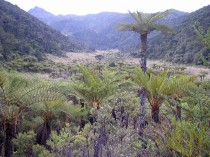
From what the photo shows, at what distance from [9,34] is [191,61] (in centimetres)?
2892

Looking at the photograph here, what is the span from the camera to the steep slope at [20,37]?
3972cm

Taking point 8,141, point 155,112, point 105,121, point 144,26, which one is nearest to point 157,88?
point 155,112

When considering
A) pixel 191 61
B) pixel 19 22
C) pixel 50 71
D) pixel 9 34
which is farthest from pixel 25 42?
pixel 191 61

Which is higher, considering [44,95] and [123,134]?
[44,95]

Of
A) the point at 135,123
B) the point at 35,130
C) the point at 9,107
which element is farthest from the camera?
the point at 135,123

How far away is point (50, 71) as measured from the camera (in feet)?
114

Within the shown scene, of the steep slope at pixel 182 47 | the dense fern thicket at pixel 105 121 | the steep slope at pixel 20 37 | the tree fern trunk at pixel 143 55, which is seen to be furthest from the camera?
the steep slope at pixel 182 47

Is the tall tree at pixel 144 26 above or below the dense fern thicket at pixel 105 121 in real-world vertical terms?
above

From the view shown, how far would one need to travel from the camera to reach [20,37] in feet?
153

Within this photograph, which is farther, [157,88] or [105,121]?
[157,88]

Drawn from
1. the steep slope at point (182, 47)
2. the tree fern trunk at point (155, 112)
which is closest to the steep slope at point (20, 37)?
the steep slope at point (182, 47)

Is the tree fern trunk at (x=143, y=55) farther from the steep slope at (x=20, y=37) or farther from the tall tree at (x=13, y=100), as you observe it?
the steep slope at (x=20, y=37)

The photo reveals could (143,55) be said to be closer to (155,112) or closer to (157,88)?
(157,88)

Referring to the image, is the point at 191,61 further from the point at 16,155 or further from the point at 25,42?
the point at 16,155
